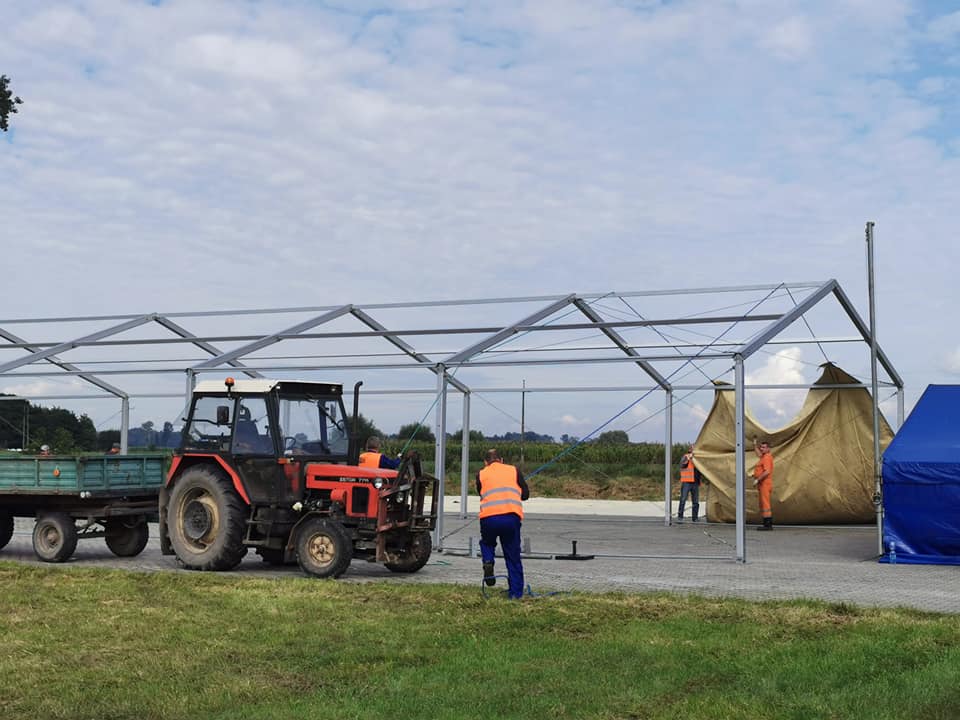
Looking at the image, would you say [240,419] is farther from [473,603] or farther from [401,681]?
[401,681]

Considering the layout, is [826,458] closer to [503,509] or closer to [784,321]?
[784,321]

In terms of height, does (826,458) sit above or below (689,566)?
above

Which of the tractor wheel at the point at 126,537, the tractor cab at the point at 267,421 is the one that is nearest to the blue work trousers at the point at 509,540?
the tractor cab at the point at 267,421

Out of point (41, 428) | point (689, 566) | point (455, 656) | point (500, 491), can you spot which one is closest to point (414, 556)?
point (500, 491)

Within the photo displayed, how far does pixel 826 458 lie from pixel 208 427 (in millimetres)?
13681

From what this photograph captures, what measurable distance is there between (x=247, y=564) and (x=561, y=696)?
8740mm

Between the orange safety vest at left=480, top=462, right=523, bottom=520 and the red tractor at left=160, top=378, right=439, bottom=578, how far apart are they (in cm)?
176

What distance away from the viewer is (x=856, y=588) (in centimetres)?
1326

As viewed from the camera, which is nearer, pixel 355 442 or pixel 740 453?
pixel 355 442

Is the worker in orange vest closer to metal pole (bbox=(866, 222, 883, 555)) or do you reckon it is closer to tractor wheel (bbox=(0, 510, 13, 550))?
tractor wheel (bbox=(0, 510, 13, 550))

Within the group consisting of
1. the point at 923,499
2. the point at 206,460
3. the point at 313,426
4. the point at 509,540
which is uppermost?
the point at 313,426

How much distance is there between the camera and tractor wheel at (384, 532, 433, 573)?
1420 cm

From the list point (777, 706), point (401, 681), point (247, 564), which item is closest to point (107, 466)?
point (247, 564)

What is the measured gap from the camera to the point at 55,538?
15750 millimetres
